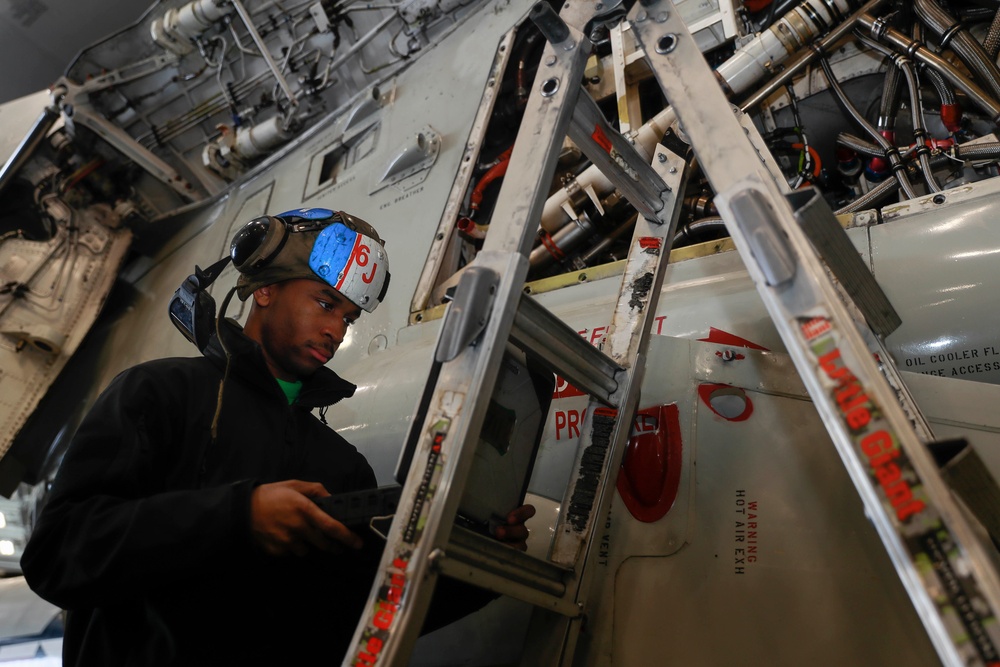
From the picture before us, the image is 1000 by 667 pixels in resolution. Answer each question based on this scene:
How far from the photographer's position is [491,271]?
3.93 ft

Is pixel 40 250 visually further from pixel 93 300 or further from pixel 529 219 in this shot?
pixel 529 219

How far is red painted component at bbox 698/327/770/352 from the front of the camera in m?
1.76

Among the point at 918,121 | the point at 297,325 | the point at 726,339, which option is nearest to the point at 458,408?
the point at 297,325

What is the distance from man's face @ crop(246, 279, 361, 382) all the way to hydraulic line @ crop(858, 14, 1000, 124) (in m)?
2.03

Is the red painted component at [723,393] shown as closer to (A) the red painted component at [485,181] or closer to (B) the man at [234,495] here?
(B) the man at [234,495]

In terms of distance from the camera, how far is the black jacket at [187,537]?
1202 millimetres

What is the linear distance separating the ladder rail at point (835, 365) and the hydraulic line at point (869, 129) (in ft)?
4.41

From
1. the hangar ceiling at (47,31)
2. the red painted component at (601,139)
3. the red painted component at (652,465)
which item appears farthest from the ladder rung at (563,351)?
the hangar ceiling at (47,31)

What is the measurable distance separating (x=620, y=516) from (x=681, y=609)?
0.23 metres

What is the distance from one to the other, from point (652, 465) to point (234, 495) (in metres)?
0.86

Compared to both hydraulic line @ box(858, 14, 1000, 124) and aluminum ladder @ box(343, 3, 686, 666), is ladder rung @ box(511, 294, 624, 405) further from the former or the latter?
hydraulic line @ box(858, 14, 1000, 124)

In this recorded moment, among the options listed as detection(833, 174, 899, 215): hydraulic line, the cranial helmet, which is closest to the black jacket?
the cranial helmet

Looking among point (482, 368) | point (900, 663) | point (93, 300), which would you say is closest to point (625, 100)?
point (482, 368)

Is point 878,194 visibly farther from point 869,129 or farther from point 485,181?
point 485,181
